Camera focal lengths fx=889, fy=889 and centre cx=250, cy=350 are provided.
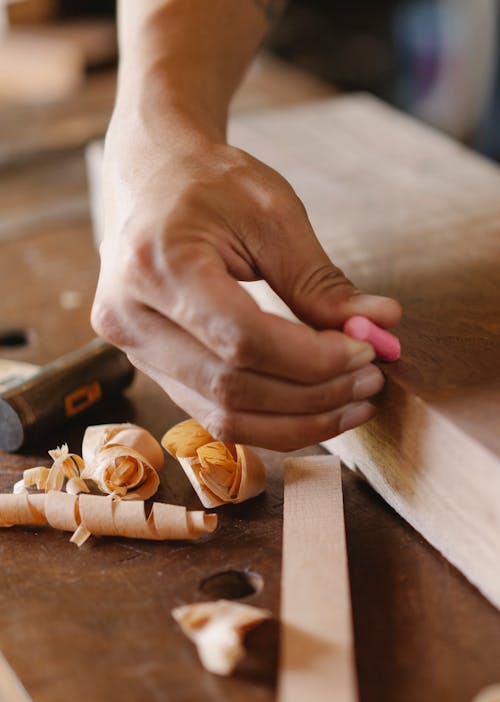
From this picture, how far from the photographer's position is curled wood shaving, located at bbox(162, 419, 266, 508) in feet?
2.97

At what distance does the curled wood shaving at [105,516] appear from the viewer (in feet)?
2.80

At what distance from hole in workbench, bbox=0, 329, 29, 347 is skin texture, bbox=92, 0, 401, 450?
1.38ft

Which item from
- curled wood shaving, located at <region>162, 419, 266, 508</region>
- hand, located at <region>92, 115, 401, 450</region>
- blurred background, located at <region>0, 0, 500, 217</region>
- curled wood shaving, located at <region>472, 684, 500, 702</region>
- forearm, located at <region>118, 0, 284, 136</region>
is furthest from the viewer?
blurred background, located at <region>0, 0, 500, 217</region>

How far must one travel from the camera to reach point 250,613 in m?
0.74

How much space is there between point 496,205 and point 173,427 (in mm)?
597

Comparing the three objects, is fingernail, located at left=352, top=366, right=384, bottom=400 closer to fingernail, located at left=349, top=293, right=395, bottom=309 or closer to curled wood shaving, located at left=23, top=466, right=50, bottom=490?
fingernail, located at left=349, top=293, right=395, bottom=309

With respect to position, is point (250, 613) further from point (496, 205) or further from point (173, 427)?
point (496, 205)

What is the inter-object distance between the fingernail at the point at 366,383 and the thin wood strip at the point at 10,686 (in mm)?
378

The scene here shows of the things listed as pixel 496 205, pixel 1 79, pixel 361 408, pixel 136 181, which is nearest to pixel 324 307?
pixel 361 408

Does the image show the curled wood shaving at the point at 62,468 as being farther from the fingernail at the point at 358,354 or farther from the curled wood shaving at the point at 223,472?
the fingernail at the point at 358,354

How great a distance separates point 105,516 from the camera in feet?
2.83

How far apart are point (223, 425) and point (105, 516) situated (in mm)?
152

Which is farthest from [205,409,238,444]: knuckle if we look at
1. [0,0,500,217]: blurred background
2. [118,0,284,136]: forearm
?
[0,0,500,217]: blurred background

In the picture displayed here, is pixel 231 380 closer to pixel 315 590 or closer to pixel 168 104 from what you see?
pixel 315 590
